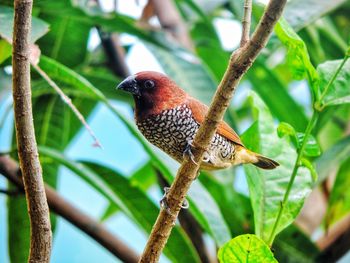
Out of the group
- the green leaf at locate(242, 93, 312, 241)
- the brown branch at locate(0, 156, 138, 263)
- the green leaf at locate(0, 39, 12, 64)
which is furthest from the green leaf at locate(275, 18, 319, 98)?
the brown branch at locate(0, 156, 138, 263)

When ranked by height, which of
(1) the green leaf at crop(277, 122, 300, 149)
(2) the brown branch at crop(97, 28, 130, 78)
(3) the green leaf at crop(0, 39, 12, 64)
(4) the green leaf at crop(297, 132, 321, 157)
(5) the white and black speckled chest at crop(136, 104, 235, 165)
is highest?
(2) the brown branch at crop(97, 28, 130, 78)

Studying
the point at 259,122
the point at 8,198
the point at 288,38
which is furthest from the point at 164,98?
the point at 8,198

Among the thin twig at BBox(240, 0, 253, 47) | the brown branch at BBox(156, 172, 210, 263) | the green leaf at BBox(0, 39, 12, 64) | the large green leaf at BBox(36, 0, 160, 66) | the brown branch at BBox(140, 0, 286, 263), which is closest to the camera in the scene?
the brown branch at BBox(140, 0, 286, 263)

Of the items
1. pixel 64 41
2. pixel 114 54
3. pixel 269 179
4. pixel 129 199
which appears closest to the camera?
pixel 269 179

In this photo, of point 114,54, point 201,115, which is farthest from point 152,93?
point 114,54

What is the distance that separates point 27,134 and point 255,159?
2.34ft

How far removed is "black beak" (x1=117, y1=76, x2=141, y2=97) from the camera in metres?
1.58

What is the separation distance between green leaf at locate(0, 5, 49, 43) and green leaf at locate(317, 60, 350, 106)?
59cm

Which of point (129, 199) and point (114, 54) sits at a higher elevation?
point (114, 54)

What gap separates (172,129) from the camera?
1.62 metres

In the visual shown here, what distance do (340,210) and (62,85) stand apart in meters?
0.90

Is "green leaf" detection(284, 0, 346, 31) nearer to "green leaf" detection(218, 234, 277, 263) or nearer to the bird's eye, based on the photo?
the bird's eye

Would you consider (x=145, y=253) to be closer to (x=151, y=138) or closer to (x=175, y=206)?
(x=175, y=206)

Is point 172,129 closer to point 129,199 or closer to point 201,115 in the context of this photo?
point 201,115
